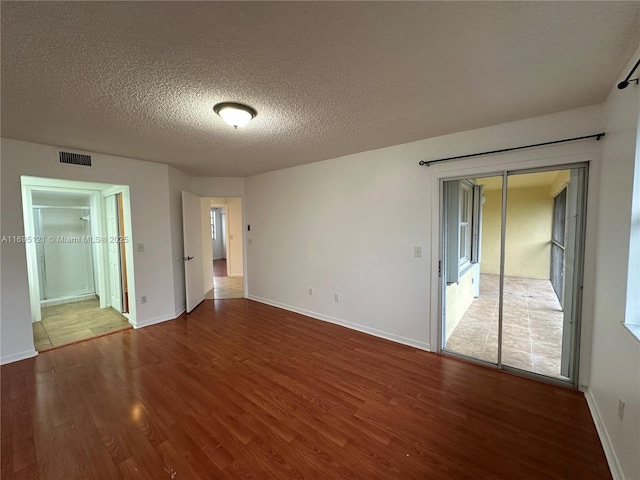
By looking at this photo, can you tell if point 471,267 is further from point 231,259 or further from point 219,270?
point 219,270

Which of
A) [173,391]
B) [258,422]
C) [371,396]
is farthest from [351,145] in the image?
[173,391]

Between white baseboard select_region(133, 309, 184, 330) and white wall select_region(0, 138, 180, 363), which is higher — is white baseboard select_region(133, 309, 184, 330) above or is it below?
below

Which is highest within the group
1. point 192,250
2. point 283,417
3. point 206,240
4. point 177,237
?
point 177,237

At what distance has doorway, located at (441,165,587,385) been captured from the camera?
93.0 inches

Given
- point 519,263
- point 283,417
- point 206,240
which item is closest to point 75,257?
point 206,240

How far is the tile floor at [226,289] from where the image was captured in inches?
218

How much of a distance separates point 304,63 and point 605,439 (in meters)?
3.06

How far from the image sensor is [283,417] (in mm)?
1994

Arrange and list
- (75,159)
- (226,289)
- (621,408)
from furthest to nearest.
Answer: (226,289) → (75,159) → (621,408)

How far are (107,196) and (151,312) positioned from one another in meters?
2.22

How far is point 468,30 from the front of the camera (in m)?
1.30

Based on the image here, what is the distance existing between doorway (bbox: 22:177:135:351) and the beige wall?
15.5ft

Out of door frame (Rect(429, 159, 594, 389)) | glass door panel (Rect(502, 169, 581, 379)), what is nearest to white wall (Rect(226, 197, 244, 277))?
door frame (Rect(429, 159, 594, 389))

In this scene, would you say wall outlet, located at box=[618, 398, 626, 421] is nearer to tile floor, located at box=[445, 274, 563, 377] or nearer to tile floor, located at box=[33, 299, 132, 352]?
tile floor, located at box=[445, 274, 563, 377]
